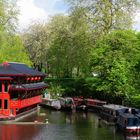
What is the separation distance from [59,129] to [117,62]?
92.3 feet

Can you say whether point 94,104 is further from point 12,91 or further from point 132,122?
point 132,122

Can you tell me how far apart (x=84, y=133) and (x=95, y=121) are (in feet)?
45.8

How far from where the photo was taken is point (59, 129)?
64.6 meters

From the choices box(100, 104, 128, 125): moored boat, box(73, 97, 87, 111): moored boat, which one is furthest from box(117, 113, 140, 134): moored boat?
box(73, 97, 87, 111): moored boat

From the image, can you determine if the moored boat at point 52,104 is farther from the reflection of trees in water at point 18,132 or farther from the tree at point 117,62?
the reflection of trees in water at point 18,132

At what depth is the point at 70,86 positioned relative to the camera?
371 ft

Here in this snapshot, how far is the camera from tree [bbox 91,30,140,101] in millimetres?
86938

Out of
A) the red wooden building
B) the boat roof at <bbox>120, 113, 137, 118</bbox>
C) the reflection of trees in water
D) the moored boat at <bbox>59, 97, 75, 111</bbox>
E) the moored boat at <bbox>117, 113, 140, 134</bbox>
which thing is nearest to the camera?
the reflection of trees in water

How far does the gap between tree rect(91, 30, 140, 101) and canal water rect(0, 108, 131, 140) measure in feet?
28.9

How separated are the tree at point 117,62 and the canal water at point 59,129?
8.80 metres

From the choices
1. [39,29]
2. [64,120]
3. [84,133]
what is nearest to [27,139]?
[84,133]

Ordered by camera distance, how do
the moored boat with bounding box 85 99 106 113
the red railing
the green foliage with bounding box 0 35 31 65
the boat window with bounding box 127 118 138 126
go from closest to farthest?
the boat window with bounding box 127 118 138 126
the red railing
the moored boat with bounding box 85 99 106 113
the green foliage with bounding box 0 35 31 65

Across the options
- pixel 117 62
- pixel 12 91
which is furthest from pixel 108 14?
pixel 12 91

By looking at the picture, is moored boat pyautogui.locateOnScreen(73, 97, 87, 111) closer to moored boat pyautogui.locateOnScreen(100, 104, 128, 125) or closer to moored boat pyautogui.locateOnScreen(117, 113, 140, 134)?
moored boat pyautogui.locateOnScreen(100, 104, 128, 125)
